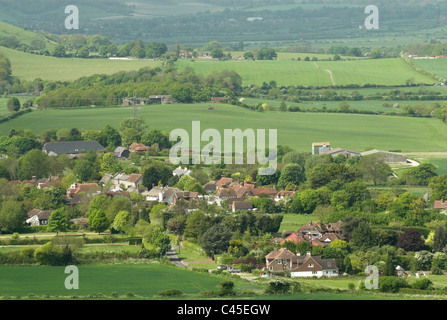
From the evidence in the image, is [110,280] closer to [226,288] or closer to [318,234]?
[226,288]

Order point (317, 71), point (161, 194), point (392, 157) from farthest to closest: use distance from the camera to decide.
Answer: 1. point (317, 71)
2. point (392, 157)
3. point (161, 194)

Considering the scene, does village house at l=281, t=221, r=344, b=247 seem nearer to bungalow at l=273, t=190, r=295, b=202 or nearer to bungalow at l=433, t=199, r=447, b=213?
bungalow at l=433, t=199, r=447, b=213

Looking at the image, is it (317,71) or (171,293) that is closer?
(171,293)

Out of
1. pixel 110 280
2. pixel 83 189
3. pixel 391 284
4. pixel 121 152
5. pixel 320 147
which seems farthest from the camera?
pixel 121 152

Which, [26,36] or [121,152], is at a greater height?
[26,36]

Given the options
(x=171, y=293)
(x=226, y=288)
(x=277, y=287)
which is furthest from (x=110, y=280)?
(x=277, y=287)

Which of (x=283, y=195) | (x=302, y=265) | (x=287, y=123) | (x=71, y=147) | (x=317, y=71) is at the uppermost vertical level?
(x=317, y=71)

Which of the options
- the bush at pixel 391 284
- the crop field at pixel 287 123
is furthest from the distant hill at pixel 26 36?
the bush at pixel 391 284

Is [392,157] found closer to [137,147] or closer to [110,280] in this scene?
[137,147]
